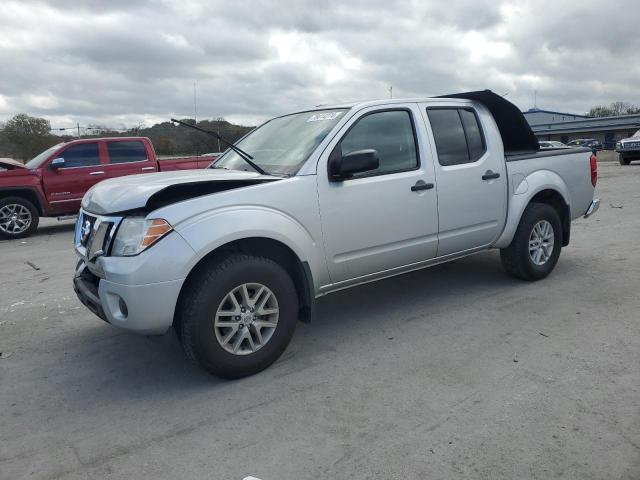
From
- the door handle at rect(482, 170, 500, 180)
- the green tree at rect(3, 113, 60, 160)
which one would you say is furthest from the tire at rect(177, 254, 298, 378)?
the green tree at rect(3, 113, 60, 160)

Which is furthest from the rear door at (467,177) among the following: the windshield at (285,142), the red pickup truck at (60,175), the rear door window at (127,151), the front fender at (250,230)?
the rear door window at (127,151)

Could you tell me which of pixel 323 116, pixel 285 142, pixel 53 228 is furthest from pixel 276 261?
pixel 53 228

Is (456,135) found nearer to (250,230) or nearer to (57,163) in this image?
(250,230)

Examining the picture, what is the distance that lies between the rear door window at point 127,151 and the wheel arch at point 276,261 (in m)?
8.55

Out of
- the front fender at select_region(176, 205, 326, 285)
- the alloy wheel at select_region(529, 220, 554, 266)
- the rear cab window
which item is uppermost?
Answer: the rear cab window

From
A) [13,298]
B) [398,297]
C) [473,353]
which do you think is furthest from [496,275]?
[13,298]

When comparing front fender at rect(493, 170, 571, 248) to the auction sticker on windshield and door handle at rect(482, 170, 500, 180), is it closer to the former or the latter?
door handle at rect(482, 170, 500, 180)

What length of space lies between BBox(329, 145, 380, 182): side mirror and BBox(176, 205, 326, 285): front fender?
19.2 inches

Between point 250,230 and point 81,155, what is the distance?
8839 millimetres

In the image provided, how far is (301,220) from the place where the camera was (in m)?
3.76

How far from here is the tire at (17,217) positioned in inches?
401

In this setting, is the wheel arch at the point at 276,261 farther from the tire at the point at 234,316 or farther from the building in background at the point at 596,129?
the building in background at the point at 596,129

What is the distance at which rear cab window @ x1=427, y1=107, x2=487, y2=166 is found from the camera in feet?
15.3

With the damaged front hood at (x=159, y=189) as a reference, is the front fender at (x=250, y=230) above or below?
below
